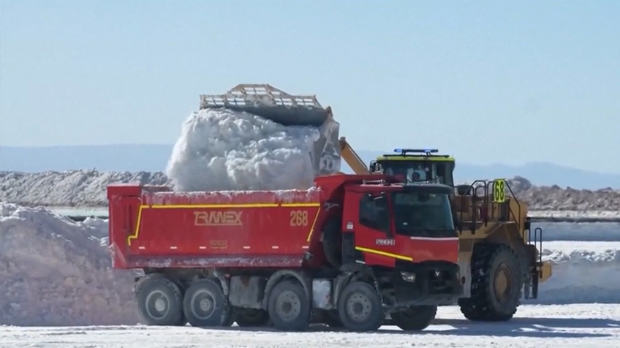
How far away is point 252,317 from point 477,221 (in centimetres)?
453

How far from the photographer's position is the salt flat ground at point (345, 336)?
789 inches

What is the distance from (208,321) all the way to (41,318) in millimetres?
3786

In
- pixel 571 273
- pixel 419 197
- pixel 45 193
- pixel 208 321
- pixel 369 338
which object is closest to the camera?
pixel 369 338

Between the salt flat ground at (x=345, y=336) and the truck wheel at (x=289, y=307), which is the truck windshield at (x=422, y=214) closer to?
the salt flat ground at (x=345, y=336)

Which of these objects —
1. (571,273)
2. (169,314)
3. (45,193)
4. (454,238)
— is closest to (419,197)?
(454,238)

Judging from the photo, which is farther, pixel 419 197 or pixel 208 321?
pixel 208 321

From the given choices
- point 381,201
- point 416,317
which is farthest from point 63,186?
point 381,201

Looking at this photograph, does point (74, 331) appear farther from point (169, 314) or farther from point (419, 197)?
point (419, 197)

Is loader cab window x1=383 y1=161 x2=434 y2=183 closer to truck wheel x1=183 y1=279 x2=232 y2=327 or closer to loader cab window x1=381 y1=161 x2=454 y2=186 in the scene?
loader cab window x1=381 y1=161 x2=454 y2=186

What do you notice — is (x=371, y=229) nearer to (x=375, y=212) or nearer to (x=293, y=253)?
(x=375, y=212)

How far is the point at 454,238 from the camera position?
23.3 meters

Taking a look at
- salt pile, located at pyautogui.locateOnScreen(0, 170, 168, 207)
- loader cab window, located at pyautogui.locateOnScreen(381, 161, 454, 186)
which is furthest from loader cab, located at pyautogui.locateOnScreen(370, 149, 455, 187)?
salt pile, located at pyautogui.locateOnScreen(0, 170, 168, 207)

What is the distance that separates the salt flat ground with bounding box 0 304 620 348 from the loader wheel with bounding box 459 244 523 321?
1.31ft

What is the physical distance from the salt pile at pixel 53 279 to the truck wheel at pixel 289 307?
15.6ft
